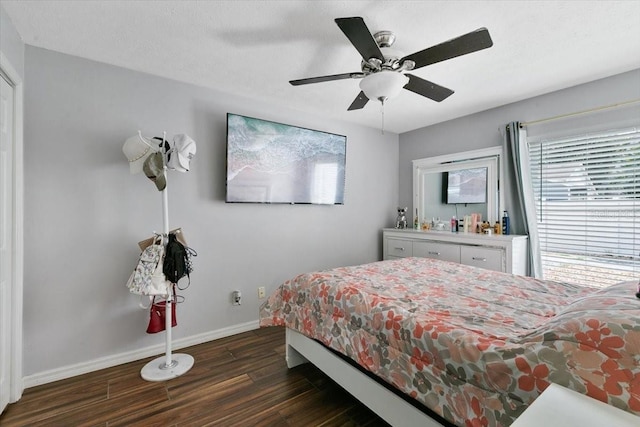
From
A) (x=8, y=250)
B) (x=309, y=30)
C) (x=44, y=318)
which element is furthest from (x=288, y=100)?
(x=44, y=318)

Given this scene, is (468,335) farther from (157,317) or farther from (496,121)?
(496,121)

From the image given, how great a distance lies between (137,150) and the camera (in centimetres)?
216

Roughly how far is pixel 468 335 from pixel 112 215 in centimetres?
259

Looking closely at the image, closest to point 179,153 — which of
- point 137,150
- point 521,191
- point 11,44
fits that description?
point 137,150

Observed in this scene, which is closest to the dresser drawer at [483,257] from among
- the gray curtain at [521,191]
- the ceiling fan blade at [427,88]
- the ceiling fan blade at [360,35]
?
the gray curtain at [521,191]

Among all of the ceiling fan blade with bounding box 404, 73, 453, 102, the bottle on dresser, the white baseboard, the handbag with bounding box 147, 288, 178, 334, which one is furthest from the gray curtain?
the handbag with bounding box 147, 288, 178, 334

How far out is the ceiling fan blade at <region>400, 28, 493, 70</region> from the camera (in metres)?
1.45

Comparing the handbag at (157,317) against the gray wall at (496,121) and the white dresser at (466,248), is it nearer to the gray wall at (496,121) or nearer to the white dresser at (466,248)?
the white dresser at (466,248)

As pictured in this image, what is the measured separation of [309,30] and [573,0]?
1508 mm

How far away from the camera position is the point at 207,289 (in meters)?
2.77

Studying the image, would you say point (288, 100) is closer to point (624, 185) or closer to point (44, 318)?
point (44, 318)

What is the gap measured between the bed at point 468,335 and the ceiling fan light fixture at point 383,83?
4.12 ft

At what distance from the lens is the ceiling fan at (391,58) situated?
1.48m

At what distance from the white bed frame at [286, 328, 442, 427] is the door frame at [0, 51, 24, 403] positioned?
1770mm
